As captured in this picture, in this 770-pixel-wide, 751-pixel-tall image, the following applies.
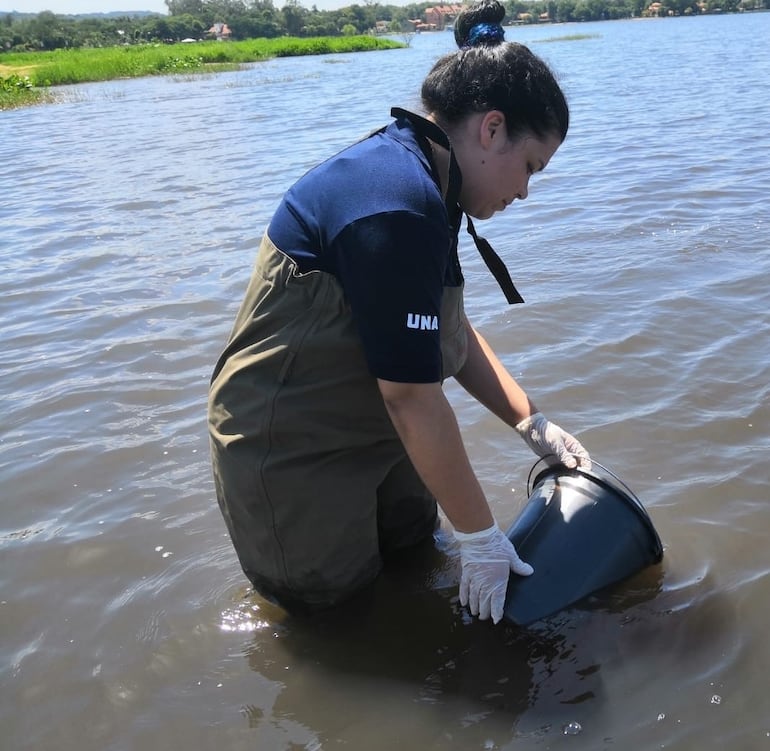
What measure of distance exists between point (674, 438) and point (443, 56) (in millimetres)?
1937

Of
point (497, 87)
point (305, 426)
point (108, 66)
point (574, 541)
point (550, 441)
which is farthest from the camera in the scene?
point (108, 66)

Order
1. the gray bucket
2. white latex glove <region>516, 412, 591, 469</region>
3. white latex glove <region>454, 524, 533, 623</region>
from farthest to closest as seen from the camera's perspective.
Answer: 1. white latex glove <region>516, 412, 591, 469</region>
2. the gray bucket
3. white latex glove <region>454, 524, 533, 623</region>

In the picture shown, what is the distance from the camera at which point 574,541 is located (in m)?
2.33

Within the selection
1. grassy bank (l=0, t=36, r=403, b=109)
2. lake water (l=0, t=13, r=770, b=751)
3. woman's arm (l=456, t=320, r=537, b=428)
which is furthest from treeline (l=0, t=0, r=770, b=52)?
woman's arm (l=456, t=320, r=537, b=428)

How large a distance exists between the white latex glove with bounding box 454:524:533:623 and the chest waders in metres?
0.32

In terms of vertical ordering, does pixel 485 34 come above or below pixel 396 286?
above

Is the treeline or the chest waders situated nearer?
the chest waders

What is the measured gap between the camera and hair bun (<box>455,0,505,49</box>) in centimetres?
200

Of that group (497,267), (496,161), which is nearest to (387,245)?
(496,161)

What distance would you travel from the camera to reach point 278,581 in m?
2.35

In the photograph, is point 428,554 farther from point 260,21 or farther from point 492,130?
point 260,21

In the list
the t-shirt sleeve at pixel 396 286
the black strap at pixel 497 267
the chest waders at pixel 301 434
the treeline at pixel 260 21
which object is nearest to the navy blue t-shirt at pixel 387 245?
the t-shirt sleeve at pixel 396 286

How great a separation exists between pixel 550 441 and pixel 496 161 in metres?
0.98

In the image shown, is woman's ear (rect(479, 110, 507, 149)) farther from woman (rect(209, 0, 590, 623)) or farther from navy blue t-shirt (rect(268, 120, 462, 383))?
navy blue t-shirt (rect(268, 120, 462, 383))
